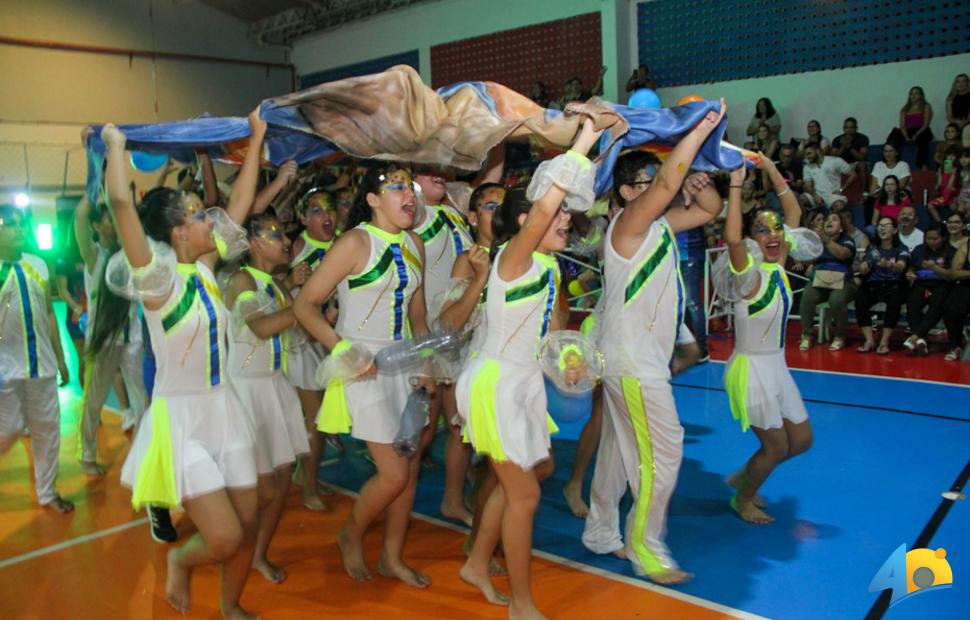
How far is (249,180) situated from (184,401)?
0.97 metres

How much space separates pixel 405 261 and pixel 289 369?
A: 150 cm

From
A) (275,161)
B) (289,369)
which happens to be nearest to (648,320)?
(275,161)

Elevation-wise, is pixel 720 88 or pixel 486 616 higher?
pixel 720 88

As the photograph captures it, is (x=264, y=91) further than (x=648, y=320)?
Yes

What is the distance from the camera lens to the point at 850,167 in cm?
1086

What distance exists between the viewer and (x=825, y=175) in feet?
36.0

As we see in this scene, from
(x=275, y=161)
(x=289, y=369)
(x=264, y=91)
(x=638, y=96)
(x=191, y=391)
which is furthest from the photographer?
(x=264, y=91)

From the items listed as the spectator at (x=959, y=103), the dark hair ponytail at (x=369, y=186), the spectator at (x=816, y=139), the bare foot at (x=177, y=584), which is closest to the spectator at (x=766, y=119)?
the spectator at (x=816, y=139)

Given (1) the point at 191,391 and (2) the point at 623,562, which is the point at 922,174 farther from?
(1) the point at 191,391

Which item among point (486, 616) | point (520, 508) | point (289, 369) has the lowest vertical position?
point (486, 616)

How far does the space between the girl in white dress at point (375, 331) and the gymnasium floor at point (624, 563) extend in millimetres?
306

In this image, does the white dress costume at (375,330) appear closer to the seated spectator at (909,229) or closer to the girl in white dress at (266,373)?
the girl in white dress at (266,373)

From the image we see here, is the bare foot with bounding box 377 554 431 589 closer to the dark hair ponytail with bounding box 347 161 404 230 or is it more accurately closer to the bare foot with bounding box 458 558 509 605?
the bare foot with bounding box 458 558 509 605

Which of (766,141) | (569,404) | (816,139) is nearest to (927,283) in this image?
(816,139)
